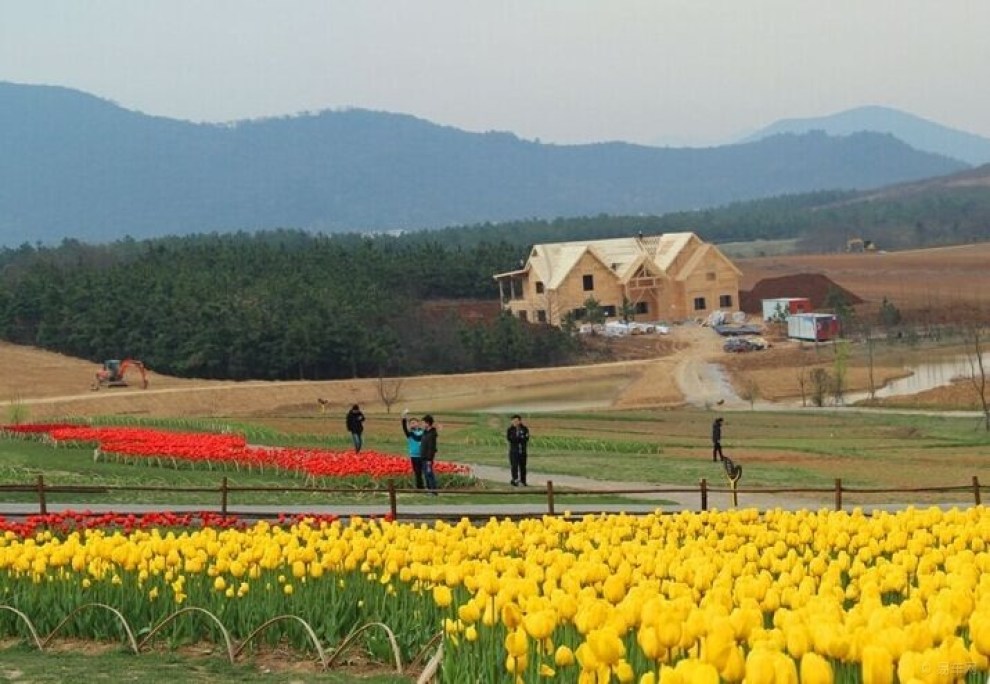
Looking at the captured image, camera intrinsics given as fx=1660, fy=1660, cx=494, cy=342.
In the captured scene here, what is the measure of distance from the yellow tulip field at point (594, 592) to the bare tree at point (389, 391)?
6354cm

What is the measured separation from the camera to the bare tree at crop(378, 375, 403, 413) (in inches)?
3248

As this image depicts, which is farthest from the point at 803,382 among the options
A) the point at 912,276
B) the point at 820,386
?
the point at 912,276

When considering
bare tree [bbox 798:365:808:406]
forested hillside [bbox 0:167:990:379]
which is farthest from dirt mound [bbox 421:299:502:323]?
bare tree [bbox 798:365:808:406]

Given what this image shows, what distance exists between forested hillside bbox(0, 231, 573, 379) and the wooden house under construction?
9453mm

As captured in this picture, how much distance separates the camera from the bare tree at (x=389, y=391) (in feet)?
271

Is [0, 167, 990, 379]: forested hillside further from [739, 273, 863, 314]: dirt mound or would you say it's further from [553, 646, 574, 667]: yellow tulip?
[553, 646, 574, 667]: yellow tulip

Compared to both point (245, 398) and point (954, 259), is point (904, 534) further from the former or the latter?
point (954, 259)

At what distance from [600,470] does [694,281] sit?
8585cm

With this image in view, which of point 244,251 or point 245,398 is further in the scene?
point 244,251

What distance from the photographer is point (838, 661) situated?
28.0 ft

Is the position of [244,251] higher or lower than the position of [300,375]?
higher

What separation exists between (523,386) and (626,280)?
3170 centimetres

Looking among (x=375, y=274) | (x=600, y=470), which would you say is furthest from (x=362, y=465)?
(x=375, y=274)

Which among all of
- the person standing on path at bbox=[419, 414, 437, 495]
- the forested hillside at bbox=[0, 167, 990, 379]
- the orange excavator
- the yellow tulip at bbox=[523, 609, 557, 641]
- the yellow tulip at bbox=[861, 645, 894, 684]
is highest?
the forested hillside at bbox=[0, 167, 990, 379]
